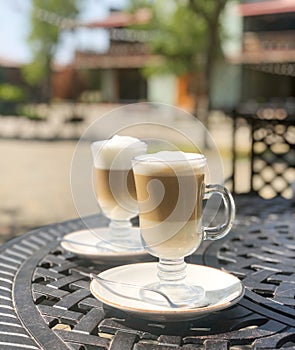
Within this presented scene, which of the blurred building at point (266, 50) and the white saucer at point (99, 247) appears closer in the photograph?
the white saucer at point (99, 247)

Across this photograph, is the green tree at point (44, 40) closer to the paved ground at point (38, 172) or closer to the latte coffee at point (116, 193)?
the paved ground at point (38, 172)

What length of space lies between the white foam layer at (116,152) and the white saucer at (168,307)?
0.80ft

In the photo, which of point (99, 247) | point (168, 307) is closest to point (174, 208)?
point (168, 307)

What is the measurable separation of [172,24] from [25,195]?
30.0ft

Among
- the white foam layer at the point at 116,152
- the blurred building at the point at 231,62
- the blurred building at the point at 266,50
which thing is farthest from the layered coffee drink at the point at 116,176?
the blurred building at the point at 266,50

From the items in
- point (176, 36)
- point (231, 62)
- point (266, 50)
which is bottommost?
point (231, 62)

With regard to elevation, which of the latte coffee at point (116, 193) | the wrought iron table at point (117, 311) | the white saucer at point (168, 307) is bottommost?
the wrought iron table at point (117, 311)

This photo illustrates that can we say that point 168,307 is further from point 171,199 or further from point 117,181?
point 117,181

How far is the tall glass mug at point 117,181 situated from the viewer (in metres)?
1.34

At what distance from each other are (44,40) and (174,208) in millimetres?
31159

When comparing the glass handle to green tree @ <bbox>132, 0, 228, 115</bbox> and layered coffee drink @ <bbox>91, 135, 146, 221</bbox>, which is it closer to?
layered coffee drink @ <bbox>91, 135, 146, 221</bbox>

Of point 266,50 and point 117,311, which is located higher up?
point 266,50

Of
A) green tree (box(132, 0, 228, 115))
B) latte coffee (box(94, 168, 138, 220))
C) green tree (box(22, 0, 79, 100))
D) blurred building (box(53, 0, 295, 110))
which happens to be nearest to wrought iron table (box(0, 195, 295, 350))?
latte coffee (box(94, 168, 138, 220))

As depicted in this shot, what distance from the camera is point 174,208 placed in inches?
42.3
